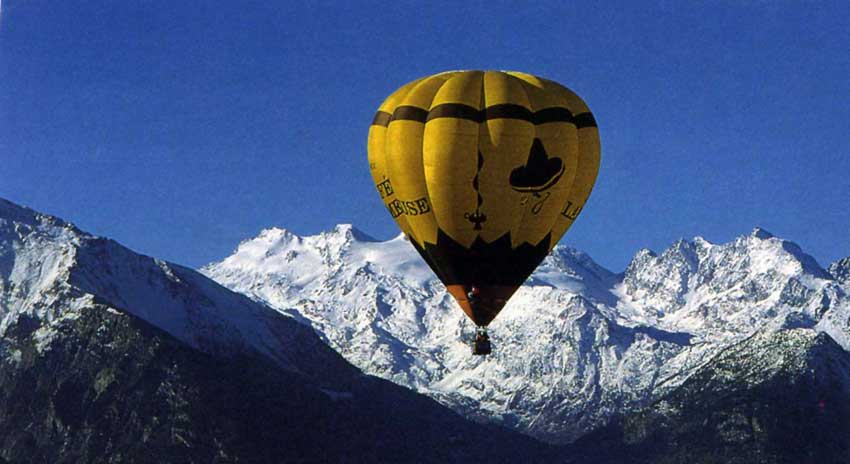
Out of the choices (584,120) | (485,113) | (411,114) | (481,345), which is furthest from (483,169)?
(481,345)

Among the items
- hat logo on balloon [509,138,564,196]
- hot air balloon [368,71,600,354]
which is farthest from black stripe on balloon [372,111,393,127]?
hat logo on balloon [509,138,564,196]

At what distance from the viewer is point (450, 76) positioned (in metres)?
150

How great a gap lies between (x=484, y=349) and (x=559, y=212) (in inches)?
648

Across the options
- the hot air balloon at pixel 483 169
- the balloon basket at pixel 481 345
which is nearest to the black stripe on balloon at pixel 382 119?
the hot air balloon at pixel 483 169

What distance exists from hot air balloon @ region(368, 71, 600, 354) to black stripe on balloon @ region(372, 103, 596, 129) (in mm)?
88

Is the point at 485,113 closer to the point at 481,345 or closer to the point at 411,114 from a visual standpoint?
the point at 411,114

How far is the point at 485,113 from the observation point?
146 metres

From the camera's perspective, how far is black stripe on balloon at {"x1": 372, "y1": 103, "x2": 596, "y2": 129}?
146m

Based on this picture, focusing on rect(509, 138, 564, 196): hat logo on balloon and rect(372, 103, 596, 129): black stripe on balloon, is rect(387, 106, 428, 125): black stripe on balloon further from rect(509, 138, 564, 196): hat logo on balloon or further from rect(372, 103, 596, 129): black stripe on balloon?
rect(509, 138, 564, 196): hat logo on balloon

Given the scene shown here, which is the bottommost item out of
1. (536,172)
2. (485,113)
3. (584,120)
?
(536,172)

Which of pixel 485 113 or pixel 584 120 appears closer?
pixel 485 113

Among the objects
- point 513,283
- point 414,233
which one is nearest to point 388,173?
point 414,233

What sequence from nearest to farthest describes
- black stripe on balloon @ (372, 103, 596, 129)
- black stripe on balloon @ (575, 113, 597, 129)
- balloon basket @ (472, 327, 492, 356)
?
balloon basket @ (472, 327, 492, 356)
black stripe on balloon @ (372, 103, 596, 129)
black stripe on balloon @ (575, 113, 597, 129)

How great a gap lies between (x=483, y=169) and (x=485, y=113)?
16.6 ft
